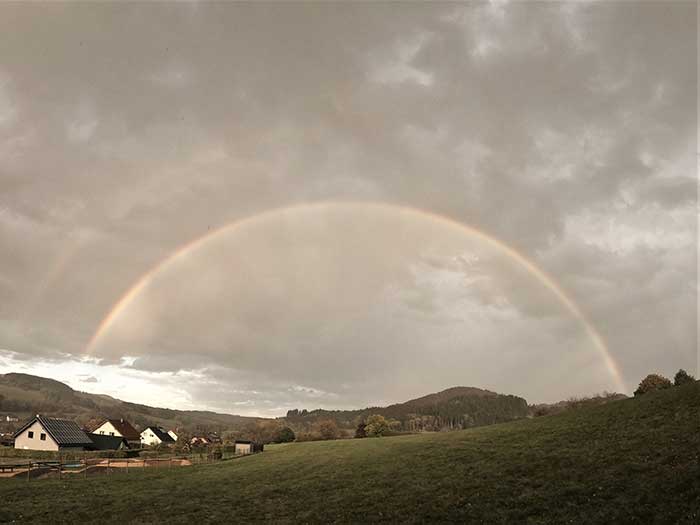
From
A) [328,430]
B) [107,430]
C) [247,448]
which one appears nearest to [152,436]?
[107,430]

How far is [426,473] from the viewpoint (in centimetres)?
3650

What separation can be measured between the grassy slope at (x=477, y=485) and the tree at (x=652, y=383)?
11.1 meters

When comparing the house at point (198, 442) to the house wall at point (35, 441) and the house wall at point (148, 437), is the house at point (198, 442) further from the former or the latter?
the house wall at point (35, 441)

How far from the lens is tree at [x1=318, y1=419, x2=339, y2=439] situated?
416ft

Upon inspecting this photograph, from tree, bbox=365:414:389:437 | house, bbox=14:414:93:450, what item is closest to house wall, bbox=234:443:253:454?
tree, bbox=365:414:389:437

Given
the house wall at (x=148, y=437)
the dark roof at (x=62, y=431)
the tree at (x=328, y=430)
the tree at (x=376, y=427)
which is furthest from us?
the house wall at (x=148, y=437)

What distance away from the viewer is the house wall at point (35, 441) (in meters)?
93.6

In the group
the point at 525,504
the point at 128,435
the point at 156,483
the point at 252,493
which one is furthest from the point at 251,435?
the point at 525,504

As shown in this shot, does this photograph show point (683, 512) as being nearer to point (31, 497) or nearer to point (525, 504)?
point (525, 504)

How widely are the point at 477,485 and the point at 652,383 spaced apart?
3549 centimetres

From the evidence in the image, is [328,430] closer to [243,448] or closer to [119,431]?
[243,448]

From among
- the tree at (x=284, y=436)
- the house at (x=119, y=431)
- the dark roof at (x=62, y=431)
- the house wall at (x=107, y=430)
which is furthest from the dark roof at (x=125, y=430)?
the tree at (x=284, y=436)

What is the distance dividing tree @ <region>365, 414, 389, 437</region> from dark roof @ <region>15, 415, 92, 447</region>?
2214 inches

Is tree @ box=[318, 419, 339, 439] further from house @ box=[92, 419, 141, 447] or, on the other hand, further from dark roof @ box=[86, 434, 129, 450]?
house @ box=[92, 419, 141, 447]
